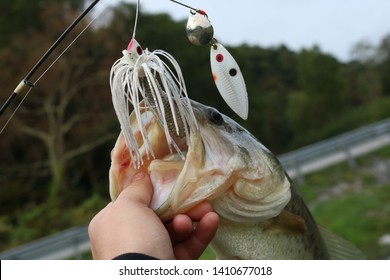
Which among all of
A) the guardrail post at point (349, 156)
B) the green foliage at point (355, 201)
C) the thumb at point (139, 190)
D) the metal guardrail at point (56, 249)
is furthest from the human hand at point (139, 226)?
the guardrail post at point (349, 156)

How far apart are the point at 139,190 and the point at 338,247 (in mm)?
864

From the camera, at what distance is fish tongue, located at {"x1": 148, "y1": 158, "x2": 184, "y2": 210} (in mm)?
1301

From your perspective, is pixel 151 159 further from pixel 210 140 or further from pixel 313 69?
pixel 313 69

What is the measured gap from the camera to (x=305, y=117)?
2034 centimetres

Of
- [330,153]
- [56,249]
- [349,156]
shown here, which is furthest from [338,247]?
[330,153]

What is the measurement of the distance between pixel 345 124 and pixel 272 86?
323 cm

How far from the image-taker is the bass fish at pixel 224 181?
1.27 m

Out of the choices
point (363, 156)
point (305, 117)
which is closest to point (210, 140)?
point (363, 156)

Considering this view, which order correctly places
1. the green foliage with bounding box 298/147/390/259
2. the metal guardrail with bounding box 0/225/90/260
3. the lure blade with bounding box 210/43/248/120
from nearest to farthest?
the lure blade with bounding box 210/43/248/120, the green foliage with bounding box 298/147/390/259, the metal guardrail with bounding box 0/225/90/260

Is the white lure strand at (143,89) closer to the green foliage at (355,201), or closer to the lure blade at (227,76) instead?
the lure blade at (227,76)

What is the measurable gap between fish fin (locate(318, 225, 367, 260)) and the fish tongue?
72cm

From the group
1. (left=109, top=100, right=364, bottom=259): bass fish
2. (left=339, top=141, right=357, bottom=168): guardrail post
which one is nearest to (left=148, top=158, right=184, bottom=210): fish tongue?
(left=109, top=100, right=364, bottom=259): bass fish

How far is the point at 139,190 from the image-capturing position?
1.28 m

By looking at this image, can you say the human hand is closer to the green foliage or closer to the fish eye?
the fish eye
